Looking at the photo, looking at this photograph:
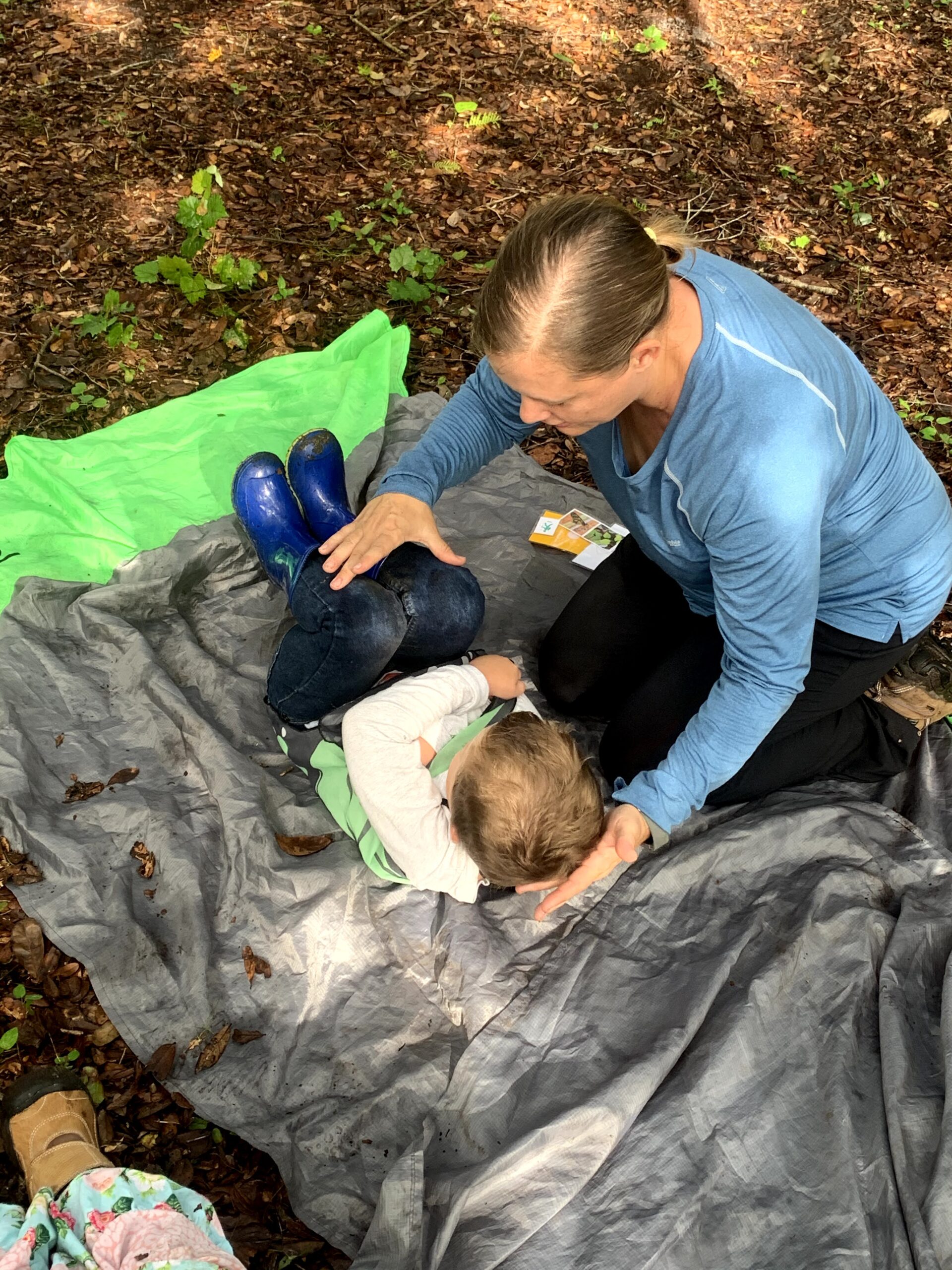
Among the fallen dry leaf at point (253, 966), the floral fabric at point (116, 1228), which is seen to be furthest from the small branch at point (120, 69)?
the floral fabric at point (116, 1228)

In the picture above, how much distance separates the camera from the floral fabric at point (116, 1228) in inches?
68.7

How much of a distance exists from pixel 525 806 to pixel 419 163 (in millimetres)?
4357

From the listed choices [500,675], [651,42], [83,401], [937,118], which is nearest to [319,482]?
[500,675]

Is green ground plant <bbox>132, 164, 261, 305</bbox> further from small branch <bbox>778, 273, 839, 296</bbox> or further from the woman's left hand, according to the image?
the woman's left hand

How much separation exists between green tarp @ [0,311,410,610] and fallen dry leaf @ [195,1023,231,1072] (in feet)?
5.16

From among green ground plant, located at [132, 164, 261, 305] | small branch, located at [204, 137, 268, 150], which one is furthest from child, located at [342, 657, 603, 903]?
small branch, located at [204, 137, 268, 150]

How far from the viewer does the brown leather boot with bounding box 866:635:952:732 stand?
3.02 meters

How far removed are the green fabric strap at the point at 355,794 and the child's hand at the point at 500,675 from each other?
6 centimetres

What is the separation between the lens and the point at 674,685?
8.89 feet

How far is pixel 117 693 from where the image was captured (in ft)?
9.74

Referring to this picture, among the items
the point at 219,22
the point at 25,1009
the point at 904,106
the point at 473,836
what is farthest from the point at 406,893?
the point at 904,106

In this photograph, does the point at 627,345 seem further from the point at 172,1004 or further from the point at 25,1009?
the point at 25,1009

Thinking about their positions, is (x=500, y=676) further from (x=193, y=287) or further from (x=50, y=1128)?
(x=193, y=287)

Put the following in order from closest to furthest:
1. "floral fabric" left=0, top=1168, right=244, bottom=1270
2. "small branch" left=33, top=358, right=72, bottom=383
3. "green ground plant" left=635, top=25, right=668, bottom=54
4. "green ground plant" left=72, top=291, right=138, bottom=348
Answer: "floral fabric" left=0, top=1168, right=244, bottom=1270
"small branch" left=33, top=358, right=72, bottom=383
"green ground plant" left=72, top=291, right=138, bottom=348
"green ground plant" left=635, top=25, right=668, bottom=54
